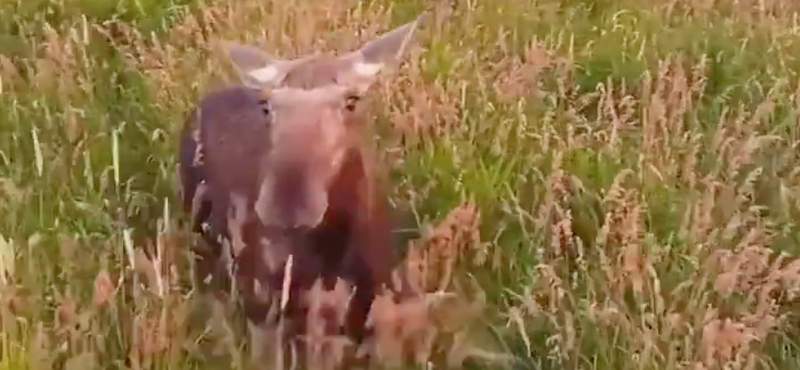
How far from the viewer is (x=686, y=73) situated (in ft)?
18.1

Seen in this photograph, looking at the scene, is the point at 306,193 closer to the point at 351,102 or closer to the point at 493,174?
the point at 351,102

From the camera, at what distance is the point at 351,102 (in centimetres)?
357

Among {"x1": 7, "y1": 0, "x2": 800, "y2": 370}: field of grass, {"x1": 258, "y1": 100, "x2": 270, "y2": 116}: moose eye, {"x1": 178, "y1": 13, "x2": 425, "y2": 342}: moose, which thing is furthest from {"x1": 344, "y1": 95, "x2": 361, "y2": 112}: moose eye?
{"x1": 7, "y1": 0, "x2": 800, "y2": 370}: field of grass

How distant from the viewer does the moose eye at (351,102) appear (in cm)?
355

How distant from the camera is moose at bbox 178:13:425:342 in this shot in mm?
3439

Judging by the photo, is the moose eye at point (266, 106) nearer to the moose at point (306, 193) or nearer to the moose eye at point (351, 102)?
the moose at point (306, 193)

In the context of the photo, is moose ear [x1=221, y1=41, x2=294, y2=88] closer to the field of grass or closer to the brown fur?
the brown fur

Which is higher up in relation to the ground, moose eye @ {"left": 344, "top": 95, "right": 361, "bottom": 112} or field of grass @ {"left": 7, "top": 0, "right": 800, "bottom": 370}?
moose eye @ {"left": 344, "top": 95, "right": 361, "bottom": 112}

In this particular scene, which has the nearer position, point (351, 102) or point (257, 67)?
point (351, 102)

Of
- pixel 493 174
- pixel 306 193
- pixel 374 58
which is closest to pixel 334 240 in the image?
pixel 306 193

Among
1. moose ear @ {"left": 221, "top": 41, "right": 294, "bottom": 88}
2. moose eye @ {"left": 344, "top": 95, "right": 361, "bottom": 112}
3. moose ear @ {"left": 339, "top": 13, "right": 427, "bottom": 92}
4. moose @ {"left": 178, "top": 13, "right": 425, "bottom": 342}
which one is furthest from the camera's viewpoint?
moose ear @ {"left": 221, "top": 41, "right": 294, "bottom": 88}

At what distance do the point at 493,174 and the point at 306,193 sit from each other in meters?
1.33


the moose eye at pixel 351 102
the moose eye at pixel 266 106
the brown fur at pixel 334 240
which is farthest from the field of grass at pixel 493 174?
the moose eye at pixel 351 102

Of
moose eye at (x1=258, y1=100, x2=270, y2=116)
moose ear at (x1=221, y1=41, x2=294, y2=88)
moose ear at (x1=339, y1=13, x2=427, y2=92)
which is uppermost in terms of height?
moose ear at (x1=339, y1=13, x2=427, y2=92)
